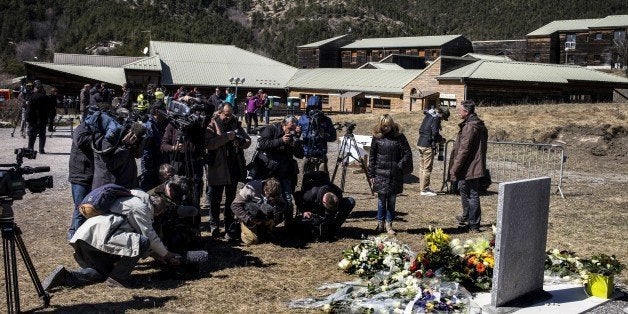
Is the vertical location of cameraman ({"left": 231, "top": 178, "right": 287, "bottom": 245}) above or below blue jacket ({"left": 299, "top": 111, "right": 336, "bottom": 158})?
below

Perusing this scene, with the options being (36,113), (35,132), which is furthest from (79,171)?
(36,113)

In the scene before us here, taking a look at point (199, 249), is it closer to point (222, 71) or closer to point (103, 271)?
point (103, 271)

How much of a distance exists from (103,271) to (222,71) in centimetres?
4773

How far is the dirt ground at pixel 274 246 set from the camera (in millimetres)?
6219

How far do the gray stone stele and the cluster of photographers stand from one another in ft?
9.11

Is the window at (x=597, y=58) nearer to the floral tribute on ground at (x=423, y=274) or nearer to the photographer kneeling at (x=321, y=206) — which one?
the photographer kneeling at (x=321, y=206)

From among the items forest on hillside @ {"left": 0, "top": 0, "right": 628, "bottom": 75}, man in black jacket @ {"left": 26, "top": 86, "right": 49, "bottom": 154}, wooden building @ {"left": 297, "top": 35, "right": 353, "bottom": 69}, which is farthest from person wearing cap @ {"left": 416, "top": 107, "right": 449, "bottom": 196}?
forest on hillside @ {"left": 0, "top": 0, "right": 628, "bottom": 75}

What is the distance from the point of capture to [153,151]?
8867mm

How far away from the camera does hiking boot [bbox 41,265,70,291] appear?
20.6 ft

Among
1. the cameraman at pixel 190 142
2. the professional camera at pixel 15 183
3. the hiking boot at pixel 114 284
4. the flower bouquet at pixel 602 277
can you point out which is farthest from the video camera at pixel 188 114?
the flower bouquet at pixel 602 277

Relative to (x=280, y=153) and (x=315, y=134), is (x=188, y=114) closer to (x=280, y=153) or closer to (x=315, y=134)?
(x=280, y=153)

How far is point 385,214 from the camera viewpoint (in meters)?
9.42

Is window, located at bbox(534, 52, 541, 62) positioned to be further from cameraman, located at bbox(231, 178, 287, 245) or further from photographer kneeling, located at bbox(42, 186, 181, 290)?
photographer kneeling, located at bbox(42, 186, 181, 290)

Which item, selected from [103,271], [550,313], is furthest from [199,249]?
[550,313]
